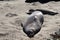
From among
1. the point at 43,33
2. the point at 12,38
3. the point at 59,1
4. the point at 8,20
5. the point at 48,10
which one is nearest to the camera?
the point at 12,38

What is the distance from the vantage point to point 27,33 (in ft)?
16.3

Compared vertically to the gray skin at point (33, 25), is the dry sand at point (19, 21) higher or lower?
lower

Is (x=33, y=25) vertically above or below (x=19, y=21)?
above

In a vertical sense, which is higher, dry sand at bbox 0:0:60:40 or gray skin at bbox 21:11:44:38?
gray skin at bbox 21:11:44:38

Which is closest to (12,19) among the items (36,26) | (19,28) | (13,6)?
(19,28)

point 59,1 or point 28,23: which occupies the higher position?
point 28,23

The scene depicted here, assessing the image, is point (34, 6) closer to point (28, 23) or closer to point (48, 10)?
point (48, 10)

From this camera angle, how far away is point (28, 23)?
17.0ft

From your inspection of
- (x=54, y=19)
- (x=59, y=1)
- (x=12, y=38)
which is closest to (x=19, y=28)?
(x=12, y=38)

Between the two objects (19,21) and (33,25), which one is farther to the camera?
(19,21)

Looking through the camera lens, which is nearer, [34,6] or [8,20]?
[8,20]

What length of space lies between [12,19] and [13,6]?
177 centimetres

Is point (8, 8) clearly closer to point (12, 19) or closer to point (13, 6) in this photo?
point (13, 6)

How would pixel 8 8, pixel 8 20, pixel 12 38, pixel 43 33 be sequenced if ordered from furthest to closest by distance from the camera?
pixel 8 8 < pixel 8 20 < pixel 43 33 < pixel 12 38
